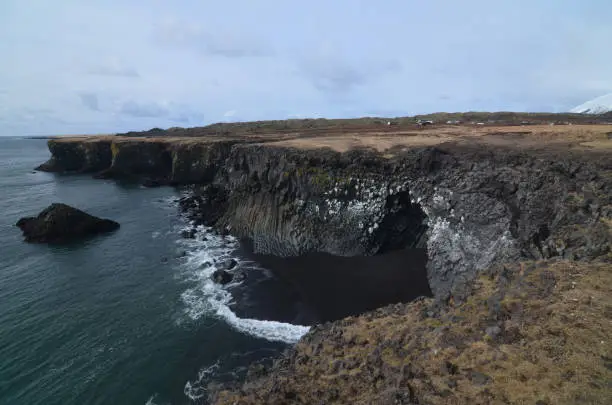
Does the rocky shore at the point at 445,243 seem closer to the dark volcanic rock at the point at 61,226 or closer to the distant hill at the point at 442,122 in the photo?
the dark volcanic rock at the point at 61,226

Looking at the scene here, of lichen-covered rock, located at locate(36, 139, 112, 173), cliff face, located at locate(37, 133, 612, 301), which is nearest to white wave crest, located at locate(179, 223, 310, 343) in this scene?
cliff face, located at locate(37, 133, 612, 301)

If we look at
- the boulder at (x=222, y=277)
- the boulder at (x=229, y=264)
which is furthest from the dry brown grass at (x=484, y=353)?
the boulder at (x=229, y=264)

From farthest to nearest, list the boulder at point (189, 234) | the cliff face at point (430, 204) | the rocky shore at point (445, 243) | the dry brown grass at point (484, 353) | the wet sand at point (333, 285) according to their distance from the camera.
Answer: the boulder at point (189, 234) < the wet sand at point (333, 285) < the cliff face at point (430, 204) < the rocky shore at point (445, 243) < the dry brown grass at point (484, 353)

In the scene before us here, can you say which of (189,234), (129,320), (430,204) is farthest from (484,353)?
(189,234)

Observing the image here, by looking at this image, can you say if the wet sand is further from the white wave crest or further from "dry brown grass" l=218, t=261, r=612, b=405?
"dry brown grass" l=218, t=261, r=612, b=405

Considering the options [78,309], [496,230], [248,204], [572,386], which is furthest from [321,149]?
[572,386]

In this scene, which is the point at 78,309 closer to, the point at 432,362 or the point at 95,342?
the point at 95,342
